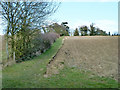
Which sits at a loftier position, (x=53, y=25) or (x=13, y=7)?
(x=13, y=7)

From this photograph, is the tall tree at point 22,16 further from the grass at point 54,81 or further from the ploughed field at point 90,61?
the grass at point 54,81

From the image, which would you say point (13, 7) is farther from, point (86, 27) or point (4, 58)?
point (86, 27)

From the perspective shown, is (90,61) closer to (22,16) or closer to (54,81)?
(22,16)

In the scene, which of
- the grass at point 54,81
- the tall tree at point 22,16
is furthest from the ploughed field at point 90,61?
the tall tree at point 22,16

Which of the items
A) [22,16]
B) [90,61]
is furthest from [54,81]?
[22,16]

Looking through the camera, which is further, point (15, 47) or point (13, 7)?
point (15, 47)

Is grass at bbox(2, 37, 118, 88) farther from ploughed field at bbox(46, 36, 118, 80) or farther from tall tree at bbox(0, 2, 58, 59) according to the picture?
tall tree at bbox(0, 2, 58, 59)

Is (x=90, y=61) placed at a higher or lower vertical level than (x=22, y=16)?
lower

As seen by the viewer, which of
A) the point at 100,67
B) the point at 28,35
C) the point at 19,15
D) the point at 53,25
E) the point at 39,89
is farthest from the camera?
the point at 53,25

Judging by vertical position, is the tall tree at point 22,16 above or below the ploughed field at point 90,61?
above

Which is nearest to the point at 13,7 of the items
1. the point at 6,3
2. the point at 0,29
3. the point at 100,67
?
the point at 6,3

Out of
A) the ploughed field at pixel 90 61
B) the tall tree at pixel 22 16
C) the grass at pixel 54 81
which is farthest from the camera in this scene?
the tall tree at pixel 22 16

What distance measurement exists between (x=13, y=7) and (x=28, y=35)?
7.88 feet

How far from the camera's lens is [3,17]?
38.4 feet
